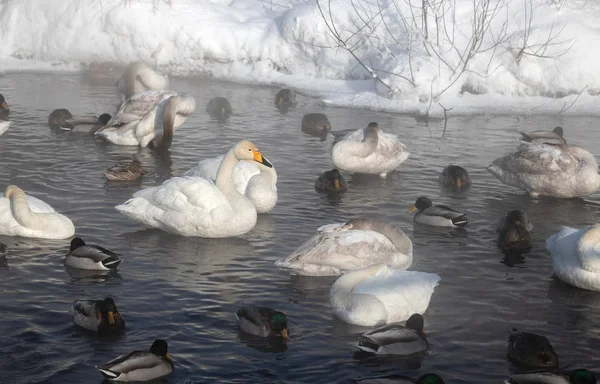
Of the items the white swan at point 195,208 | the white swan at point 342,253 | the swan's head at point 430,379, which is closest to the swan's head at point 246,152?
the white swan at point 195,208

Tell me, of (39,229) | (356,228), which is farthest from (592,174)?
(39,229)

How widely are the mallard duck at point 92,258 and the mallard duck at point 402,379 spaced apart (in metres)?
4.39

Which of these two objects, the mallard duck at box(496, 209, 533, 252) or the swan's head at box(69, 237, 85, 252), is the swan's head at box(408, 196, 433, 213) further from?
the swan's head at box(69, 237, 85, 252)

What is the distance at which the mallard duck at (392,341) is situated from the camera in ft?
32.7

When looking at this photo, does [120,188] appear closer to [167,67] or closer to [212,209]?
[212,209]

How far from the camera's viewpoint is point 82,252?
491 inches

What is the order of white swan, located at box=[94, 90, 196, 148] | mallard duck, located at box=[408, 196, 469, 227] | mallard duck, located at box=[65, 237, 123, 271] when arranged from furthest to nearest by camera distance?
white swan, located at box=[94, 90, 196, 148], mallard duck, located at box=[408, 196, 469, 227], mallard duck, located at box=[65, 237, 123, 271]

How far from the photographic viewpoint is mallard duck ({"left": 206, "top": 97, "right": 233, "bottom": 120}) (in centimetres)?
2358

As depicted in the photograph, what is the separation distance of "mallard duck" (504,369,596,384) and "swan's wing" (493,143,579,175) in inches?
322

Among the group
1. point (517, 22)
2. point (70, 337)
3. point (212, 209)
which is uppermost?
point (517, 22)

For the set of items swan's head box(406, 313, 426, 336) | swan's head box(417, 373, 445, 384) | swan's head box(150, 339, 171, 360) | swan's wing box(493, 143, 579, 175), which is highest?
swan's wing box(493, 143, 579, 175)

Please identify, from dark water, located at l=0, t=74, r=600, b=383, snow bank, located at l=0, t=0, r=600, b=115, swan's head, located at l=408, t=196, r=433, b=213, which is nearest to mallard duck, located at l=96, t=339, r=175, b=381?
dark water, located at l=0, t=74, r=600, b=383

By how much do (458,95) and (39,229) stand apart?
15210mm

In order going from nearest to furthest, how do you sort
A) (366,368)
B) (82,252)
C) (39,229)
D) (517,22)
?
(366,368), (82,252), (39,229), (517,22)
